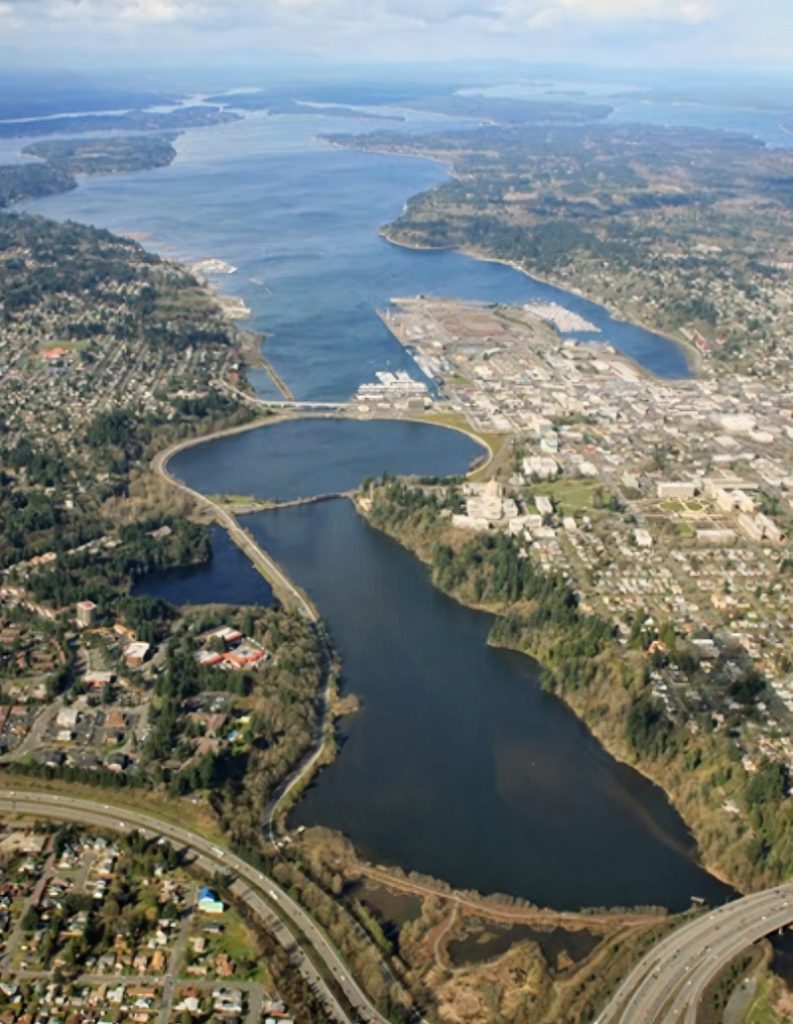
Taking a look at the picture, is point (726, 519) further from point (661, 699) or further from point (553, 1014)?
point (553, 1014)

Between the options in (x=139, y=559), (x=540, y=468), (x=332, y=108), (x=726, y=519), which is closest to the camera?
(x=139, y=559)

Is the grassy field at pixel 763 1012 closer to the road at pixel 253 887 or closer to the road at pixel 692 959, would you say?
the road at pixel 692 959

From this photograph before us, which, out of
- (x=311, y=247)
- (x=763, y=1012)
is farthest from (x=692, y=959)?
(x=311, y=247)

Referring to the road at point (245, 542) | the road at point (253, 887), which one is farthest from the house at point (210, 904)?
the road at point (245, 542)

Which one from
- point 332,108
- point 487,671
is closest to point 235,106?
point 332,108

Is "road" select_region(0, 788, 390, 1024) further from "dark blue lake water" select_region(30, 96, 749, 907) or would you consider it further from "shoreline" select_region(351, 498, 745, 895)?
"shoreline" select_region(351, 498, 745, 895)

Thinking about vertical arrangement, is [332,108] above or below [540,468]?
above

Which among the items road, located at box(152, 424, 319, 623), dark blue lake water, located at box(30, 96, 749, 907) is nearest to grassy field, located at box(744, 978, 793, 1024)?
dark blue lake water, located at box(30, 96, 749, 907)
